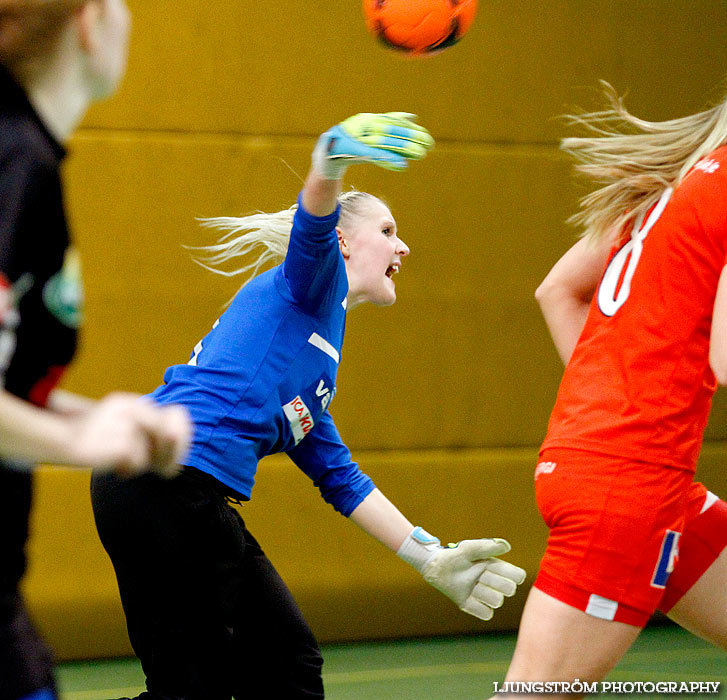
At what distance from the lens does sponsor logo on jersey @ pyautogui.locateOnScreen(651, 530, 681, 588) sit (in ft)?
5.38

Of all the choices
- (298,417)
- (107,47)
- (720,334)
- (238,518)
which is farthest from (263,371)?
(107,47)

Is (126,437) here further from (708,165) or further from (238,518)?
(238,518)

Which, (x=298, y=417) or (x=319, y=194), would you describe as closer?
(x=319, y=194)

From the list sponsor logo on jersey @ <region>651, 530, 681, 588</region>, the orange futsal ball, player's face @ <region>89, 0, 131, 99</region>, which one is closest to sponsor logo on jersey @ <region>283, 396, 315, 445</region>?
sponsor logo on jersey @ <region>651, 530, 681, 588</region>

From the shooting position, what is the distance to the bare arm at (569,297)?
1.95 meters

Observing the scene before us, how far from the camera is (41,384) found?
1.09m

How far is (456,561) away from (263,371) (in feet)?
2.00

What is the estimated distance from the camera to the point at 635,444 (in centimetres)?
164

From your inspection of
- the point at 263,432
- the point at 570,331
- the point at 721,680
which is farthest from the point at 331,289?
the point at 721,680

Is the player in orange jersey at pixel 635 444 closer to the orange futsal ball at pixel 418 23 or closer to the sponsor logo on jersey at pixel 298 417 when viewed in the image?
the sponsor logo on jersey at pixel 298 417

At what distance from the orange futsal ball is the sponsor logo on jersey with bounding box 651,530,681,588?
137cm

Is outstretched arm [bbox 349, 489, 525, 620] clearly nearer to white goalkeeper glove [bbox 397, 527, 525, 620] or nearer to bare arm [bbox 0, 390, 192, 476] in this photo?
white goalkeeper glove [bbox 397, 527, 525, 620]

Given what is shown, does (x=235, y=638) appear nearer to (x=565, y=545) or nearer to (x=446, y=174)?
(x=565, y=545)

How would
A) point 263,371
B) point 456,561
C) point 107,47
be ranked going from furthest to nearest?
point 456,561
point 263,371
point 107,47
